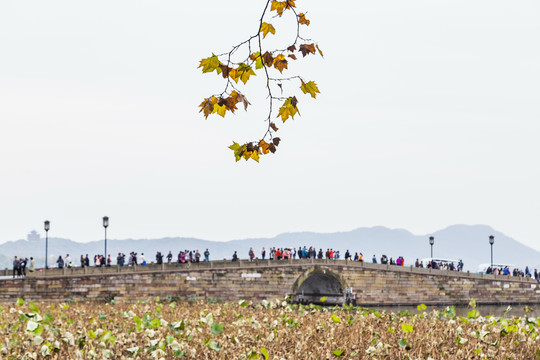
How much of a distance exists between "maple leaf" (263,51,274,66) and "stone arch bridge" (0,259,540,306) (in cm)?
3782

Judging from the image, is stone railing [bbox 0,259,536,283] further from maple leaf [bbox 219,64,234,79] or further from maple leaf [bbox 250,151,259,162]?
maple leaf [bbox 219,64,234,79]

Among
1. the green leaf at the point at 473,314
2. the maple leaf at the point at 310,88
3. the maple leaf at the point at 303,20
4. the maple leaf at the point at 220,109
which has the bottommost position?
the green leaf at the point at 473,314

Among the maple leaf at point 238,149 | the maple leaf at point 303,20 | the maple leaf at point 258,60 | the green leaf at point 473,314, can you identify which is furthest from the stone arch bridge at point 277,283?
the maple leaf at point 303,20

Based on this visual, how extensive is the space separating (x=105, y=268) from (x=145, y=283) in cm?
252

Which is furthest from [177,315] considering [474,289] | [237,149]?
[474,289]

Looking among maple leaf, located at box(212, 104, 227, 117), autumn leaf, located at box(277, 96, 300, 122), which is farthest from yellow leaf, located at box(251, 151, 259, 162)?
maple leaf, located at box(212, 104, 227, 117)

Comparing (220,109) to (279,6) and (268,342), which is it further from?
(268,342)

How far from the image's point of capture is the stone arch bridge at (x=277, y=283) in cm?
4312

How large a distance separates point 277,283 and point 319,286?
8.73 m

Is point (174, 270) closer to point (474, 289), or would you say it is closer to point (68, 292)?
point (68, 292)

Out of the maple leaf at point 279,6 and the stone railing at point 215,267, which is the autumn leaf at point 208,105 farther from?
the stone railing at point 215,267

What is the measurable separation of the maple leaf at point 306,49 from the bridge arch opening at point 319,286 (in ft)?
146

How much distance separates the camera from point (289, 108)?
20.9ft

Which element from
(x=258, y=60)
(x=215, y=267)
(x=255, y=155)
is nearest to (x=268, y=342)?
(x=255, y=155)
